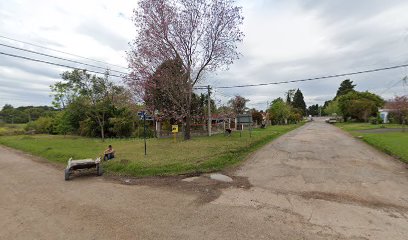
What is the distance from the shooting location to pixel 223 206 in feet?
18.0

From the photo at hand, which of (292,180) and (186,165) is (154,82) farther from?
(292,180)

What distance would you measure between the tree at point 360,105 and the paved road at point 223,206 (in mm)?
47478

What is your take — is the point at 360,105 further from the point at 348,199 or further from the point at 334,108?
the point at 348,199

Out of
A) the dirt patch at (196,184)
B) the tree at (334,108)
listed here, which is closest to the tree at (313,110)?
the tree at (334,108)

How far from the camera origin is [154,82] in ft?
56.5

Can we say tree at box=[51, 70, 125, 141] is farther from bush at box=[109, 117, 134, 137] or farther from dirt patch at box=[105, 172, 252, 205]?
dirt patch at box=[105, 172, 252, 205]

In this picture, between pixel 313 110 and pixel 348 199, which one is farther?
pixel 313 110

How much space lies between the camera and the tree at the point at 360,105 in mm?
49438

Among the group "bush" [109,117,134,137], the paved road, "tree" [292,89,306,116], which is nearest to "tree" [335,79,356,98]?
"tree" [292,89,306,116]

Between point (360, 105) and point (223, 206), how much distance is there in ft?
177

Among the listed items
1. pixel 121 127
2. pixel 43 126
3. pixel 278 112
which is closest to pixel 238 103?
pixel 278 112

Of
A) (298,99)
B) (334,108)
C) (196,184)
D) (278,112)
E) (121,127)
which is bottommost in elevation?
(196,184)

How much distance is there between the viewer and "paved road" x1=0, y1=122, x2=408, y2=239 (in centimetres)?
429

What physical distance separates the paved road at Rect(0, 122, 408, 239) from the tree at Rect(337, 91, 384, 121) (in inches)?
1869
